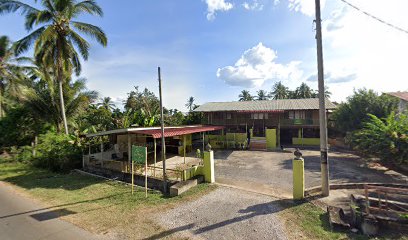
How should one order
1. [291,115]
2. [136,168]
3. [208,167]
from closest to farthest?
[208,167]
[136,168]
[291,115]

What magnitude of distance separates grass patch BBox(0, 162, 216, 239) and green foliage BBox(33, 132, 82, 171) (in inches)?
48.9

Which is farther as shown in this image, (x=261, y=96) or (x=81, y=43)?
(x=261, y=96)

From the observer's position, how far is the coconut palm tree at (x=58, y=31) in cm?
1562

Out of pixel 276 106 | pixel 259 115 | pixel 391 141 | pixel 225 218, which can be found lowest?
pixel 225 218

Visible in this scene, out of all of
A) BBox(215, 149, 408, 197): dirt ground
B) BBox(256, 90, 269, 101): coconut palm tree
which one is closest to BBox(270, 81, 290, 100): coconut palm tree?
BBox(256, 90, 269, 101): coconut palm tree

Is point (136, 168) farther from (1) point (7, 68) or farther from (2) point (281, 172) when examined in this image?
(1) point (7, 68)

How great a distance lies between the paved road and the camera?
19.6 ft

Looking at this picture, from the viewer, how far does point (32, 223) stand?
6.73 metres

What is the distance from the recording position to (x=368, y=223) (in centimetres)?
560

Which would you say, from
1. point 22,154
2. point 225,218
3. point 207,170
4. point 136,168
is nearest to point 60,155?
point 22,154

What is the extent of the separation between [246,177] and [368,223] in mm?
6557

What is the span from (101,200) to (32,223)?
7.66ft

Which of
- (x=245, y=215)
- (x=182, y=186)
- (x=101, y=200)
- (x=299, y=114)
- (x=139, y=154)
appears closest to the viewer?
(x=245, y=215)

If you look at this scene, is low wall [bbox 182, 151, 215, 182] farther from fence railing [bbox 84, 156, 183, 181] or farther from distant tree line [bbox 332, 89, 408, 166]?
distant tree line [bbox 332, 89, 408, 166]
